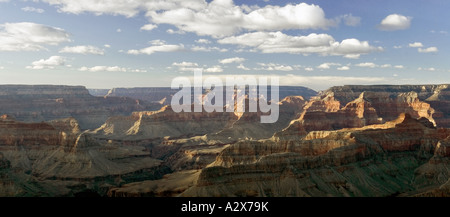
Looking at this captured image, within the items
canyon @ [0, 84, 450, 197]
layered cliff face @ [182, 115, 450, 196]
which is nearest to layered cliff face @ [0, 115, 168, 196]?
canyon @ [0, 84, 450, 197]

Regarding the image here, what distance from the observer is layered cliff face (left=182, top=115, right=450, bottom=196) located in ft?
360

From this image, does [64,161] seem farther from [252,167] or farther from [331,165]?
[331,165]

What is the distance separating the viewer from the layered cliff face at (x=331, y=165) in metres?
110

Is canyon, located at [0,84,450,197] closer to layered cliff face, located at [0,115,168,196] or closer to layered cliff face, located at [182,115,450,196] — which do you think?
layered cliff face, located at [182,115,450,196]

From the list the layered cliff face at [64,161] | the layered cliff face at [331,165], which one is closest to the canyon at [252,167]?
the layered cliff face at [331,165]

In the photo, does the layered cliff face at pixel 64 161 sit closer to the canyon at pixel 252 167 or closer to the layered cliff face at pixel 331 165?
the canyon at pixel 252 167

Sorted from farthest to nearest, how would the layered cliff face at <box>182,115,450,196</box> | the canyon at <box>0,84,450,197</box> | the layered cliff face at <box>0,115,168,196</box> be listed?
1. the layered cliff face at <box>0,115,168,196</box>
2. the canyon at <box>0,84,450,197</box>
3. the layered cliff face at <box>182,115,450,196</box>

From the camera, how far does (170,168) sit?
7451 inches

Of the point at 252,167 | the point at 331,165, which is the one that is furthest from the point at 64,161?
the point at 331,165

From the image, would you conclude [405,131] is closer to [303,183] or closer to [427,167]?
[427,167]

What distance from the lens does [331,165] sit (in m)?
126

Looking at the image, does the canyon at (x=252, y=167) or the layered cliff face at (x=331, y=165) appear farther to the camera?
the canyon at (x=252, y=167)
